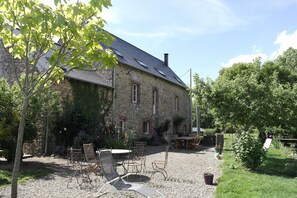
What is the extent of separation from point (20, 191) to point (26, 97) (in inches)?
139

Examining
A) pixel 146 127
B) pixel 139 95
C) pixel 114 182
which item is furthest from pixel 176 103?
pixel 114 182

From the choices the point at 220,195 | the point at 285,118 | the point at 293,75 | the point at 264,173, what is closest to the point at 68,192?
the point at 220,195

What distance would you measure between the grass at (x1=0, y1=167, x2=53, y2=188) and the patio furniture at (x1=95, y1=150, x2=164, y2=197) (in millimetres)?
2575

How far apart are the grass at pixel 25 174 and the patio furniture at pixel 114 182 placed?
2.57m

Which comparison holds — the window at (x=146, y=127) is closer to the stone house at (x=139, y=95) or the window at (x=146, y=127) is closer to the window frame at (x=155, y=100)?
the stone house at (x=139, y=95)

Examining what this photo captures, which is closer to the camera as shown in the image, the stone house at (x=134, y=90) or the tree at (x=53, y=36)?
the tree at (x=53, y=36)

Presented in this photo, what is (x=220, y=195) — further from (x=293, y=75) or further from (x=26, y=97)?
(x=293, y=75)

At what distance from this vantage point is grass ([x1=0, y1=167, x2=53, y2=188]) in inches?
300

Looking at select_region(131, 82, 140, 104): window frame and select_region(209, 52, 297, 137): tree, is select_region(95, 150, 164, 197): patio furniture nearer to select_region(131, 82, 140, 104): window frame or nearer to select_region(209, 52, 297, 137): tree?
select_region(209, 52, 297, 137): tree

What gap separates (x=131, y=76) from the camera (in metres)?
19.0

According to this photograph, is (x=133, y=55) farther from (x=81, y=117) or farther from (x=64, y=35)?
(x=64, y=35)

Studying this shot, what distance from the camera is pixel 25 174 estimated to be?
851 centimetres

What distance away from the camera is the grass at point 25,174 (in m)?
7.61

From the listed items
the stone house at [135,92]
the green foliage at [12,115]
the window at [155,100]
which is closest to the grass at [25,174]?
the green foliage at [12,115]
